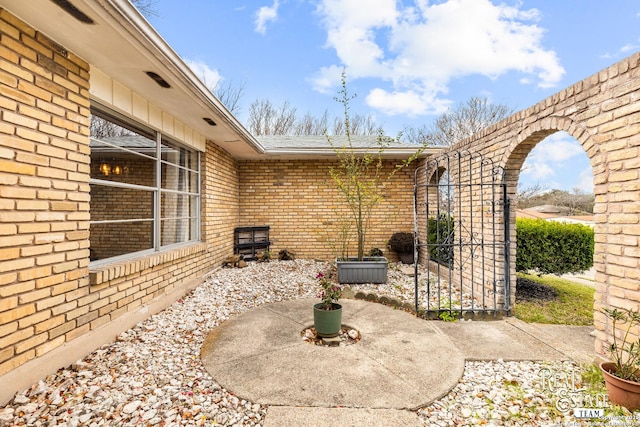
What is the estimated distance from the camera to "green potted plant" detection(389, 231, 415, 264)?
274 inches

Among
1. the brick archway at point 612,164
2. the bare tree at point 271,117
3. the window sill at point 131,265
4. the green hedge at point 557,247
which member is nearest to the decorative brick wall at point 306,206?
the green hedge at point 557,247

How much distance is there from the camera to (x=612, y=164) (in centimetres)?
227

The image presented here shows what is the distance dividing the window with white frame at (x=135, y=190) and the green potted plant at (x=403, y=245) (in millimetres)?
4546

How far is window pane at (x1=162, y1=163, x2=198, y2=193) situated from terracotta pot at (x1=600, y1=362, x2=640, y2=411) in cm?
523

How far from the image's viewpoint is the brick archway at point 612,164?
2111 mm

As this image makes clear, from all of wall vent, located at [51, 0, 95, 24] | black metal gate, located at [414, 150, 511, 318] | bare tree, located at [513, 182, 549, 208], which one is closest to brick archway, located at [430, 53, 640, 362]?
black metal gate, located at [414, 150, 511, 318]

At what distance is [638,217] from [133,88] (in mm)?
4786

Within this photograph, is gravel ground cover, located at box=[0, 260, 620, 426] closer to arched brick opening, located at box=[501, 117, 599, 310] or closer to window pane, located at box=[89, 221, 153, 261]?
window pane, located at box=[89, 221, 153, 261]

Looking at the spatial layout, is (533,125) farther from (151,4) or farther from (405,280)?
(151,4)

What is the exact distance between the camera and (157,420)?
1.82m

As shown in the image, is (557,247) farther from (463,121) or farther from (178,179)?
(463,121)

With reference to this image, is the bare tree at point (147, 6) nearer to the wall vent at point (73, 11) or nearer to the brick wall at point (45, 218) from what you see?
the brick wall at point (45, 218)

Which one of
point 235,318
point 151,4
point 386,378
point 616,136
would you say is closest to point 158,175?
point 235,318

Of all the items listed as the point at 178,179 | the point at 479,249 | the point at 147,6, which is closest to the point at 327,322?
the point at 479,249
